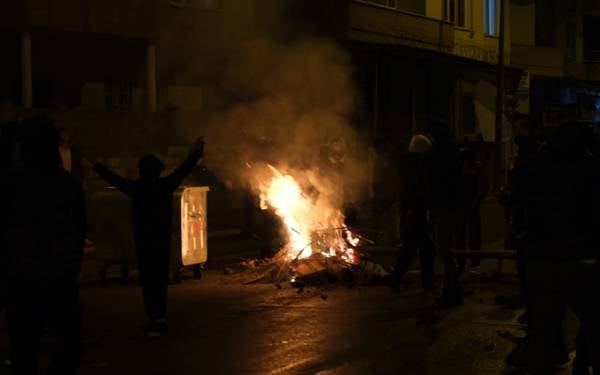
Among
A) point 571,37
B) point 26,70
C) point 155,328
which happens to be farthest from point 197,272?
point 571,37

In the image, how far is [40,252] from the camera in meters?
5.19

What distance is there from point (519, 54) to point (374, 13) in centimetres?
1247

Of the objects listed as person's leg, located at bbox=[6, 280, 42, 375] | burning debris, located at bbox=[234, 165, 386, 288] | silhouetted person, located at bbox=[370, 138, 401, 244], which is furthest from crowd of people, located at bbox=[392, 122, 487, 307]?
person's leg, located at bbox=[6, 280, 42, 375]

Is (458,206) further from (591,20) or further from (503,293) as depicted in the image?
(591,20)

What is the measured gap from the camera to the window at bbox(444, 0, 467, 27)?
32688mm

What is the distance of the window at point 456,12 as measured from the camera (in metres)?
32.7

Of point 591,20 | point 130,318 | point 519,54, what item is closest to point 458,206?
point 130,318

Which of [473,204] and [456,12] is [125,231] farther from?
[456,12]

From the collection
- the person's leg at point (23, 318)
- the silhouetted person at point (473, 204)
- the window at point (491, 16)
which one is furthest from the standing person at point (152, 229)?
the window at point (491, 16)

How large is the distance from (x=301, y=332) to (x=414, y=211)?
2.53 metres

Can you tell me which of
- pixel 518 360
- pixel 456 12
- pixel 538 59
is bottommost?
pixel 518 360

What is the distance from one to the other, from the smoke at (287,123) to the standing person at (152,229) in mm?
4407

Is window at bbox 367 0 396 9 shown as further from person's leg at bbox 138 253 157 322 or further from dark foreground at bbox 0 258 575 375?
person's leg at bbox 138 253 157 322

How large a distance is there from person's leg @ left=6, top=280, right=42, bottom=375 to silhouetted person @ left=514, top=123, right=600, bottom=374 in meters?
2.55
